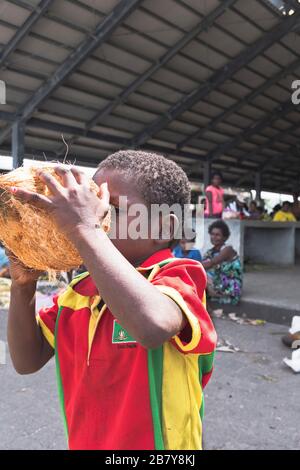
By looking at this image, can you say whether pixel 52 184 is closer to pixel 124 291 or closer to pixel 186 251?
pixel 124 291

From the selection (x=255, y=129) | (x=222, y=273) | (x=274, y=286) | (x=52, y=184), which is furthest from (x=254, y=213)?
(x=52, y=184)

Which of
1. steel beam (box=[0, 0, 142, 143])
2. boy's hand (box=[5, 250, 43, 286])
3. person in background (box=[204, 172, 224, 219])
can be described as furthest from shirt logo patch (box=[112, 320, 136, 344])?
person in background (box=[204, 172, 224, 219])

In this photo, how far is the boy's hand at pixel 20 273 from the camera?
45.5 inches

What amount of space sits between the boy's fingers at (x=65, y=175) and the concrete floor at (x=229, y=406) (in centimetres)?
204

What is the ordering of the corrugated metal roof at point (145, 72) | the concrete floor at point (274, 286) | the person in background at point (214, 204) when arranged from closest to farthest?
the concrete floor at point (274, 286) < the corrugated metal roof at point (145, 72) < the person in background at point (214, 204)

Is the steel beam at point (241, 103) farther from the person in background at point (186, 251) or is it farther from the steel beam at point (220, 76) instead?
the person in background at point (186, 251)

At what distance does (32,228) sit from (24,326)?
1.37 ft

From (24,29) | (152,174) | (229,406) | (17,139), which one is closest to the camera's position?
(152,174)

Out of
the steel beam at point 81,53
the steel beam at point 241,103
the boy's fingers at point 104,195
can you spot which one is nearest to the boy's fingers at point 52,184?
the boy's fingers at point 104,195

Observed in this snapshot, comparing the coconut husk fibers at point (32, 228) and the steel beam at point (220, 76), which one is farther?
the steel beam at point (220, 76)

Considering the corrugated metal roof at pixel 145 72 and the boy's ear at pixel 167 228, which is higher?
the corrugated metal roof at pixel 145 72

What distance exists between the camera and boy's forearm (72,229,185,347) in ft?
2.89

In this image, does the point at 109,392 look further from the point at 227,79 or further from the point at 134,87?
the point at 227,79

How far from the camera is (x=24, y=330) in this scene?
1.27 meters
